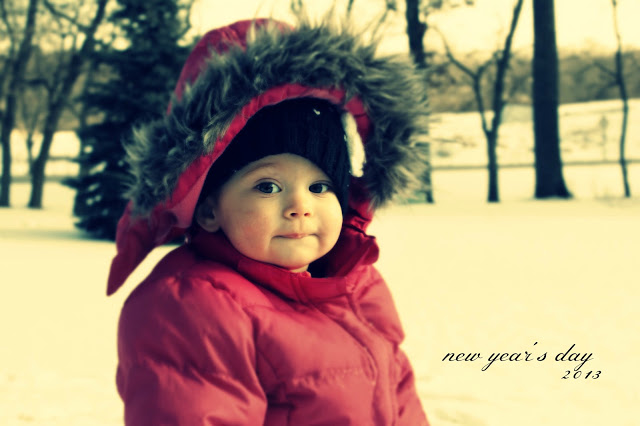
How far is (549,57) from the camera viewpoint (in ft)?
45.5

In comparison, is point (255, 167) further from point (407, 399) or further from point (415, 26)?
point (415, 26)

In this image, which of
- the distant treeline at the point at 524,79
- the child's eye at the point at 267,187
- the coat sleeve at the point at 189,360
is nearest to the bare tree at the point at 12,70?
the distant treeline at the point at 524,79

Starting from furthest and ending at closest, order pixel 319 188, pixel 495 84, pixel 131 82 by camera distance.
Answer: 1. pixel 495 84
2. pixel 131 82
3. pixel 319 188

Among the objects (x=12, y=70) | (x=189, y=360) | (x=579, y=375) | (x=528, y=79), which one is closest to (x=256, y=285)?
(x=189, y=360)

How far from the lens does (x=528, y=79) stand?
21250mm

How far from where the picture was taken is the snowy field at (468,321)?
304cm

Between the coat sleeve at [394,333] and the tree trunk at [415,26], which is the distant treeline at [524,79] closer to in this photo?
the tree trunk at [415,26]

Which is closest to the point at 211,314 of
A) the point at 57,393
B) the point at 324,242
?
the point at 324,242

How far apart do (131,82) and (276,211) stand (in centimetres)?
760

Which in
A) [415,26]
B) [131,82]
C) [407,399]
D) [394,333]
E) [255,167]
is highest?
[415,26]

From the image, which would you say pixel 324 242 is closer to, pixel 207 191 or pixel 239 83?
pixel 207 191

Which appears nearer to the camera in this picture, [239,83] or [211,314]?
[211,314]

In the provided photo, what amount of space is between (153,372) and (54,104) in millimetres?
17012

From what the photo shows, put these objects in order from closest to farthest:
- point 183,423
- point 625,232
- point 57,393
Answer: point 183,423 → point 57,393 → point 625,232
